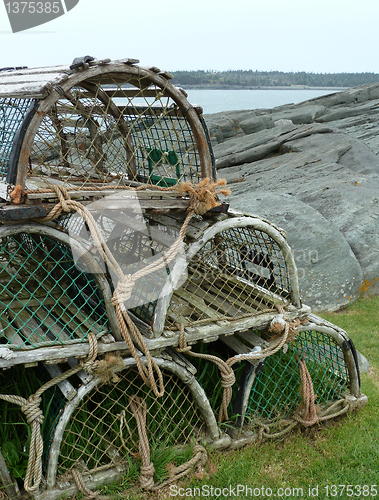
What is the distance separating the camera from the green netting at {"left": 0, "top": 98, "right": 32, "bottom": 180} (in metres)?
2.54

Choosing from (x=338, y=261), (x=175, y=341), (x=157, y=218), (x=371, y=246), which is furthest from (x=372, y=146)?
(x=175, y=341)

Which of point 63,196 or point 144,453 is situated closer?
point 63,196

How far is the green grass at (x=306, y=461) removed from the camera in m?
2.78

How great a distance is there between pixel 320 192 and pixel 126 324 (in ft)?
18.4

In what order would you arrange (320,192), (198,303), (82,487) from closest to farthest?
(82,487) < (198,303) < (320,192)

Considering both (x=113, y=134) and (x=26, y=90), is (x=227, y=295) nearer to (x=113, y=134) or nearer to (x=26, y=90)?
(x=113, y=134)

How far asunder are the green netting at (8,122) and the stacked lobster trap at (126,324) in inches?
0.5

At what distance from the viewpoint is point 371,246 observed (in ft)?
21.1

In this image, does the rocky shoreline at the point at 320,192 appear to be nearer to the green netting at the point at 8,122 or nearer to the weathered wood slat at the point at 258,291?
the weathered wood slat at the point at 258,291

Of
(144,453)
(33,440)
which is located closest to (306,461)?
(144,453)

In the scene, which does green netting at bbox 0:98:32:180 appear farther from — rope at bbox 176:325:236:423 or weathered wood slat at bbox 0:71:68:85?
rope at bbox 176:325:236:423

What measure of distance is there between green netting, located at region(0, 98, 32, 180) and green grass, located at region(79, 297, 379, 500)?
2.00m

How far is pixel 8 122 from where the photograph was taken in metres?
2.67

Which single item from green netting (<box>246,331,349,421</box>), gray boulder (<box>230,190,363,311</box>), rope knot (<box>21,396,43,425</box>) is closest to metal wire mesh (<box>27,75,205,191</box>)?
rope knot (<box>21,396,43,425</box>)
